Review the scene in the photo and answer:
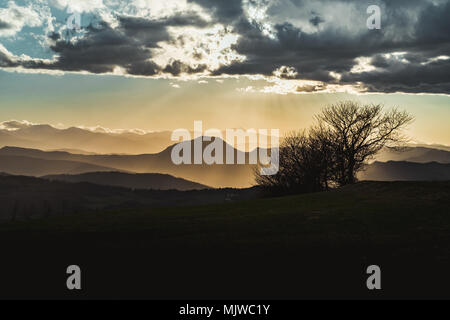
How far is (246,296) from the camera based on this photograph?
2139 cm

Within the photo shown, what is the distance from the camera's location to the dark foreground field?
2222 centimetres

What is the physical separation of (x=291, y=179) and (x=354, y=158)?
1137 centimetres

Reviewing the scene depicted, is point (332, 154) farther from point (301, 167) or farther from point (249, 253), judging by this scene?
point (249, 253)

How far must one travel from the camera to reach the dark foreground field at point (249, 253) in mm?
22219

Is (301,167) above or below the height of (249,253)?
above

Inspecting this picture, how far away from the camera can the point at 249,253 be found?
27141 mm

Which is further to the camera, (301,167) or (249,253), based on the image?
(301,167)

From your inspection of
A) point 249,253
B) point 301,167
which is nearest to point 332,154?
point 301,167

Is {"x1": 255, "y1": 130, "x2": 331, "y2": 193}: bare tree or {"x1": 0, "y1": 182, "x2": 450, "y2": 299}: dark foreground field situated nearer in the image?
{"x1": 0, "y1": 182, "x2": 450, "y2": 299}: dark foreground field

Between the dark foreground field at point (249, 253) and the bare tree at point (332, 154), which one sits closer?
the dark foreground field at point (249, 253)

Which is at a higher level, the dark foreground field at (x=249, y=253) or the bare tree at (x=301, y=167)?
the bare tree at (x=301, y=167)

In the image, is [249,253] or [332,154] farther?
[332,154]
